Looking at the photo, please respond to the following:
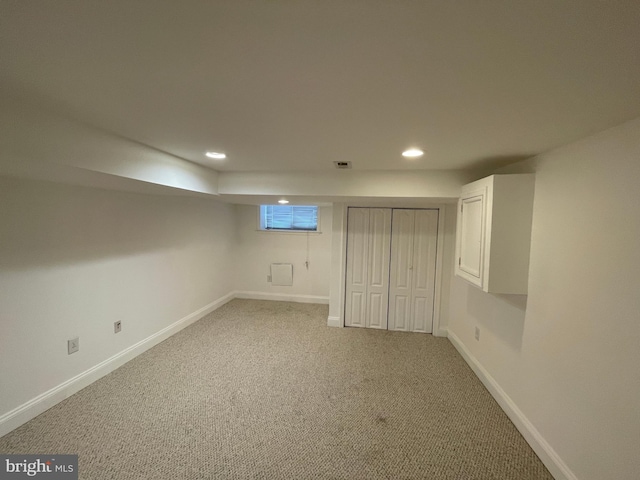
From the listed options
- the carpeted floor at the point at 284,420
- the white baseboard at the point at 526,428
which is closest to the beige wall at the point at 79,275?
the carpeted floor at the point at 284,420

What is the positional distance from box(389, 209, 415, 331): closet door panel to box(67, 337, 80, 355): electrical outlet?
3.58 m

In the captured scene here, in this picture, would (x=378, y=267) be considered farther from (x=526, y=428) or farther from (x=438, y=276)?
(x=526, y=428)

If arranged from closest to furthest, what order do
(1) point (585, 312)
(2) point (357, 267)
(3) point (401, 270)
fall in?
(1) point (585, 312) → (3) point (401, 270) → (2) point (357, 267)

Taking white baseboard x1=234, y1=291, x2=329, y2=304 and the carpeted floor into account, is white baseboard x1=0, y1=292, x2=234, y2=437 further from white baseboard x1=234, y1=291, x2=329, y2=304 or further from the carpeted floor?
white baseboard x1=234, y1=291, x2=329, y2=304

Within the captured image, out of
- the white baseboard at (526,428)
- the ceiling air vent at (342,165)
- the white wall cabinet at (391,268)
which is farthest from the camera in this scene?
the white wall cabinet at (391,268)

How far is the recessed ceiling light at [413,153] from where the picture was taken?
82.4 inches

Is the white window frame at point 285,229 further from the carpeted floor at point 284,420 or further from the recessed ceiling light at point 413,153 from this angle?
the recessed ceiling light at point 413,153

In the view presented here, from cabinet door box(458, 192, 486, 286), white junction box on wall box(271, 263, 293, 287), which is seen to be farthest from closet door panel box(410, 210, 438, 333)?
white junction box on wall box(271, 263, 293, 287)

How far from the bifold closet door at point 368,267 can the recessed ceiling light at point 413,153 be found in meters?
1.77

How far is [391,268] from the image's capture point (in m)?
4.05

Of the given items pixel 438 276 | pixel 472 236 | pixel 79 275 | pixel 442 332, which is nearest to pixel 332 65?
pixel 472 236

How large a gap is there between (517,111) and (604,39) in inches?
22.0

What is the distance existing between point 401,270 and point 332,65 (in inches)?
135

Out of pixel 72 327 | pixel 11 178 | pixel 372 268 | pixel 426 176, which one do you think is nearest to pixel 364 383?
pixel 372 268
